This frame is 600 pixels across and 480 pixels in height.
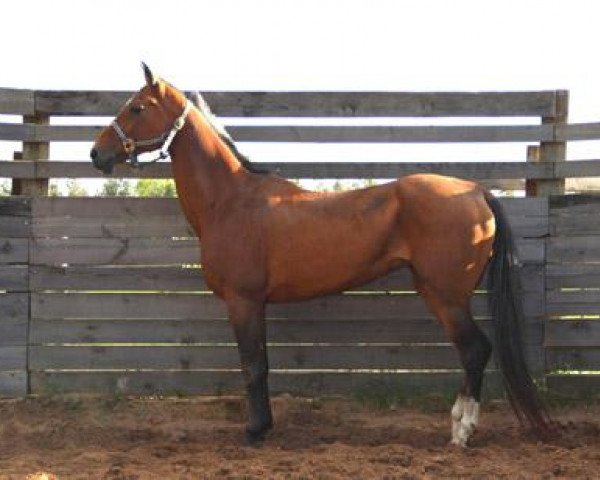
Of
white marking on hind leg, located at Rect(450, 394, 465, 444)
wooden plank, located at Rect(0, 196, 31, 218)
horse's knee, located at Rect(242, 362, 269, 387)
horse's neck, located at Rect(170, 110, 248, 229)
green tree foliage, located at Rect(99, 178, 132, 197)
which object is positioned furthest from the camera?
green tree foliage, located at Rect(99, 178, 132, 197)

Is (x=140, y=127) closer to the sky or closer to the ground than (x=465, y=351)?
closer to the sky

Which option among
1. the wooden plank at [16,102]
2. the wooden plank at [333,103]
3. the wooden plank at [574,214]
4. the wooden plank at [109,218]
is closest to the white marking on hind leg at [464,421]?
the wooden plank at [574,214]

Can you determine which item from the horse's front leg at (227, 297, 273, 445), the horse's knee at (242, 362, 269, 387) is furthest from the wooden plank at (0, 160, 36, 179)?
the horse's knee at (242, 362, 269, 387)

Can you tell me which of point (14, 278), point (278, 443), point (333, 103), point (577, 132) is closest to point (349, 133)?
point (333, 103)

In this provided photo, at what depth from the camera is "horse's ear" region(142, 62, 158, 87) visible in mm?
4941

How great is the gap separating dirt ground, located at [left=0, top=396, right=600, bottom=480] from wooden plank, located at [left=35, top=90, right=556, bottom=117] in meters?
2.35

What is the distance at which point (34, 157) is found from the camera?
5.89 meters

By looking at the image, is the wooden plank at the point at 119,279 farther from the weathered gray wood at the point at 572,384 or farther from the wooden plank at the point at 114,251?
the weathered gray wood at the point at 572,384

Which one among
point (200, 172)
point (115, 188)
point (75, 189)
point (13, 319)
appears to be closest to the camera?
point (200, 172)

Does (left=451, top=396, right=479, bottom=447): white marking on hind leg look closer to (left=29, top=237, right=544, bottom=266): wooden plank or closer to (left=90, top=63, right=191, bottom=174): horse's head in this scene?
(left=29, top=237, right=544, bottom=266): wooden plank

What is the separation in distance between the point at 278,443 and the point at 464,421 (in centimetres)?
129

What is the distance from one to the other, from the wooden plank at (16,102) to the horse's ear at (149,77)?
1394mm

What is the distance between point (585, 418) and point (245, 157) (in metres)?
3.27

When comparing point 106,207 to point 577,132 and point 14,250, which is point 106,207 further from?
point 577,132
